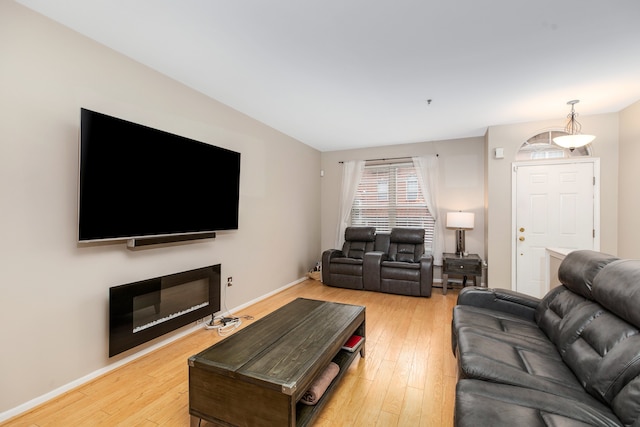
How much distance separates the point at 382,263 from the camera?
4.64 metres

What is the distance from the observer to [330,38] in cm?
216

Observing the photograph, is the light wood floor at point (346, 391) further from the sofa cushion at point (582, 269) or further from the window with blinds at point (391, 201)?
the window with blinds at point (391, 201)

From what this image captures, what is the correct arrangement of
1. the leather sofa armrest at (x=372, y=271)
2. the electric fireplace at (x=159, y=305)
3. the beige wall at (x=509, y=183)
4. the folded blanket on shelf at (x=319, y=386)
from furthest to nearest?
the leather sofa armrest at (x=372, y=271) < the beige wall at (x=509, y=183) < the electric fireplace at (x=159, y=305) < the folded blanket on shelf at (x=319, y=386)

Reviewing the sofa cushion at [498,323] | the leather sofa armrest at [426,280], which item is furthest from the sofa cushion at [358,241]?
the sofa cushion at [498,323]

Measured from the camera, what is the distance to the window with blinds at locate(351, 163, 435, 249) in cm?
530

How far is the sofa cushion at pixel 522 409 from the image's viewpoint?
1.14m

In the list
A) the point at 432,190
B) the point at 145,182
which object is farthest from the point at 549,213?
the point at 145,182

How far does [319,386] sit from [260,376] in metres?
0.50

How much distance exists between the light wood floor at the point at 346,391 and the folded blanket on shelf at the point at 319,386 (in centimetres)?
19

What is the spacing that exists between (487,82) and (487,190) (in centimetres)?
204

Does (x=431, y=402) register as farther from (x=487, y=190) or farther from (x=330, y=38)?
(x=487, y=190)

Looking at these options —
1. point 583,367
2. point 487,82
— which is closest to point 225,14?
point 487,82

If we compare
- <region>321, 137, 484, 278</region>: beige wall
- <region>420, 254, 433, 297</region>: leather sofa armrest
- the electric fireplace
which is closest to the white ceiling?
<region>321, 137, 484, 278</region>: beige wall

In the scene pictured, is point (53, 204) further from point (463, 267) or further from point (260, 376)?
point (463, 267)
